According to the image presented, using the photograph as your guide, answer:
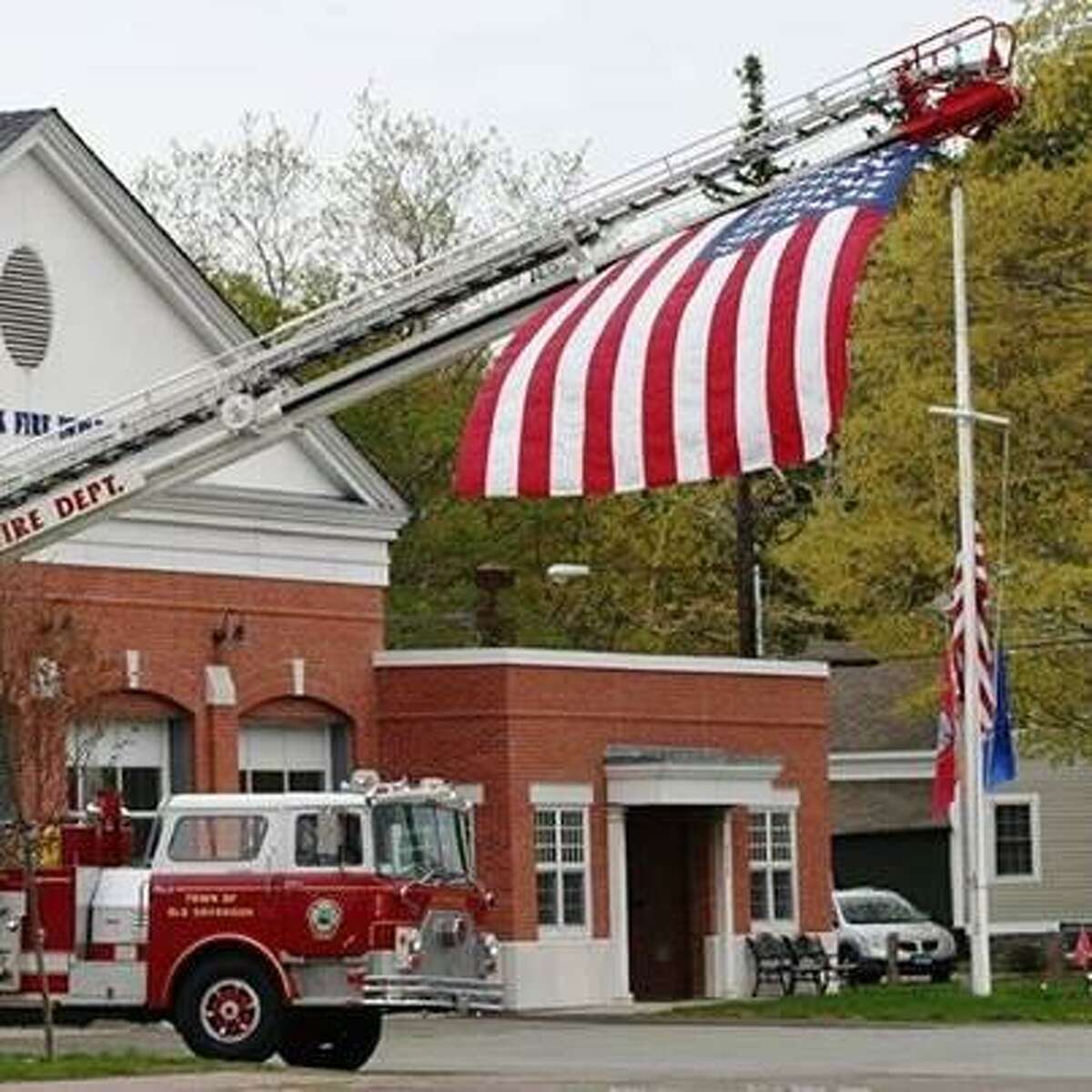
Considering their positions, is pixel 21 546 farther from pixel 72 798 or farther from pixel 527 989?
pixel 527 989

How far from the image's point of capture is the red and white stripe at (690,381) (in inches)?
1070

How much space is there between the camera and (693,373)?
27.7 meters

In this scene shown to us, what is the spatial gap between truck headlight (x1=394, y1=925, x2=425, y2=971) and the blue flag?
12206 millimetres

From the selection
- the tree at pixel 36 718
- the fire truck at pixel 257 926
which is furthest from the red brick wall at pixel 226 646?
Answer: the fire truck at pixel 257 926

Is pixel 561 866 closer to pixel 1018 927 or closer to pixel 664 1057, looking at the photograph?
pixel 664 1057

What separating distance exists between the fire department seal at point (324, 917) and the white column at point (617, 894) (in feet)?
51.5

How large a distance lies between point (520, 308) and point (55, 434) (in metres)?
7.76

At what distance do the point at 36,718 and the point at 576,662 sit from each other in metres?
15.8

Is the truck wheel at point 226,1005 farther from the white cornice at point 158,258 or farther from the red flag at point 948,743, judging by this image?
the red flag at point 948,743

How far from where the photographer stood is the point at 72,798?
126 ft

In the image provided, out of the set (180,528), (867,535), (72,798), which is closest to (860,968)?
(867,535)

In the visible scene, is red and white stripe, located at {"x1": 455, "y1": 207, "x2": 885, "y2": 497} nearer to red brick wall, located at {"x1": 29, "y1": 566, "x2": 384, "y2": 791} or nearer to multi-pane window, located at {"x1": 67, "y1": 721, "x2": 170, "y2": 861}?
multi-pane window, located at {"x1": 67, "y1": 721, "x2": 170, "y2": 861}

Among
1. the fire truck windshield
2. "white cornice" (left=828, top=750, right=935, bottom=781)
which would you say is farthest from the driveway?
"white cornice" (left=828, top=750, right=935, bottom=781)

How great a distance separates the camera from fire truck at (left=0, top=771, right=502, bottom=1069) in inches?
1245
